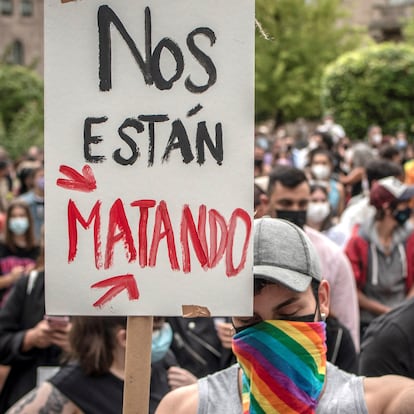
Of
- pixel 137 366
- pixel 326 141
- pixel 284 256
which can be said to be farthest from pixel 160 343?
pixel 326 141

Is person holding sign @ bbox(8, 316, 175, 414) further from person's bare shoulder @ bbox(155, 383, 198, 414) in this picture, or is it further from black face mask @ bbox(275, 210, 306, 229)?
black face mask @ bbox(275, 210, 306, 229)

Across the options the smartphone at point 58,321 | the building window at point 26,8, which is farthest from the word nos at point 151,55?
the building window at point 26,8

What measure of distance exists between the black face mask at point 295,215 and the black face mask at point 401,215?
1.02 metres

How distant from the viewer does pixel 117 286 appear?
239cm

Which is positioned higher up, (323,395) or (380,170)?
(380,170)

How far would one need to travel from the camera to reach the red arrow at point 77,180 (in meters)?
2.38

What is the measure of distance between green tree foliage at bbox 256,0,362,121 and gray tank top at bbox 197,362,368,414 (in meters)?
35.2

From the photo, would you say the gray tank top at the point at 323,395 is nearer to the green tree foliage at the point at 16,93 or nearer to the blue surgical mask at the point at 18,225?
the blue surgical mask at the point at 18,225

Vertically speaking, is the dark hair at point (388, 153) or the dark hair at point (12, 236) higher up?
the dark hair at point (388, 153)

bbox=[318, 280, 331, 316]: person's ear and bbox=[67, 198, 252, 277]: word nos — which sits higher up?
bbox=[67, 198, 252, 277]: word nos

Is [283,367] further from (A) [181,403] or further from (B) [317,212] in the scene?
(B) [317,212]

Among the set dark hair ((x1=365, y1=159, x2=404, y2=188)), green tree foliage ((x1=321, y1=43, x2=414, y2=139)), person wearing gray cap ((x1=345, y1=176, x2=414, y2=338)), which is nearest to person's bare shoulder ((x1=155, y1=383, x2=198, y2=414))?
person wearing gray cap ((x1=345, y1=176, x2=414, y2=338))

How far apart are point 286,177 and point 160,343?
1719 mm

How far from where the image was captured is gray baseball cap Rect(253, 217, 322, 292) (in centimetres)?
260
